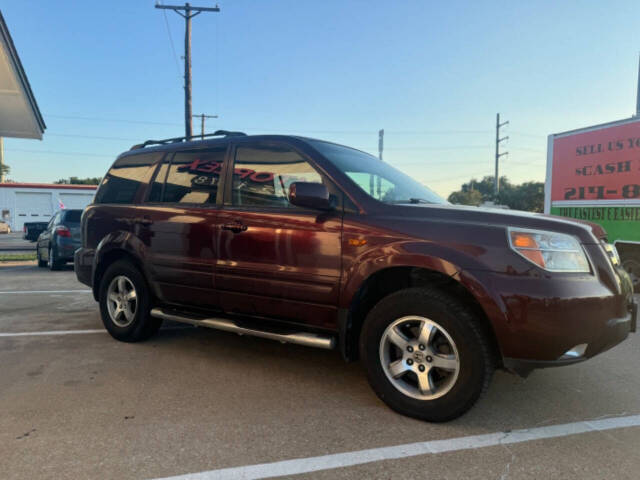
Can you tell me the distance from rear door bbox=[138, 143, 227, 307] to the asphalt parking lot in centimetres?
66

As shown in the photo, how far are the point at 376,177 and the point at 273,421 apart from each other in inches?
79.4

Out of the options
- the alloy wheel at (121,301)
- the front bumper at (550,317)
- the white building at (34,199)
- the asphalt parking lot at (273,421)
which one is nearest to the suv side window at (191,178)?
the alloy wheel at (121,301)

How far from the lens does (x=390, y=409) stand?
2947 mm

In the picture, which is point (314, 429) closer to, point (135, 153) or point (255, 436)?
point (255, 436)

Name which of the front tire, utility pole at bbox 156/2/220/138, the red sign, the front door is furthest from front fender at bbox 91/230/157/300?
utility pole at bbox 156/2/220/138

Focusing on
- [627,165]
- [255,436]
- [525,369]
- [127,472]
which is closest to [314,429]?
[255,436]

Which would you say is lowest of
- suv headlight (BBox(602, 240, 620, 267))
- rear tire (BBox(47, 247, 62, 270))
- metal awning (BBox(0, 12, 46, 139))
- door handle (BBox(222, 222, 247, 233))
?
rear tire (BBox(47, 247, 62, 270))

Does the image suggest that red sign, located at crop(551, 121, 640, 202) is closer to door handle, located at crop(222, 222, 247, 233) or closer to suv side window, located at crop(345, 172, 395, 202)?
suv side window, located at crop(345, 172, 395, 202)

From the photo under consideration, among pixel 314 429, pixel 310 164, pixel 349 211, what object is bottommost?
pixel 314 429

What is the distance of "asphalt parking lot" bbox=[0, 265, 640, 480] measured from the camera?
2.28 meters

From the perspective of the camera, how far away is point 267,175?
143 inches

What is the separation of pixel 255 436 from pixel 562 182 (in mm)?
8647

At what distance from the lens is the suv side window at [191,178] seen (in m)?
3.90

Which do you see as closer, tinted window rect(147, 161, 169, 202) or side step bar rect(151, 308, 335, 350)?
side step bar rect(151, 308, 335, 350)
